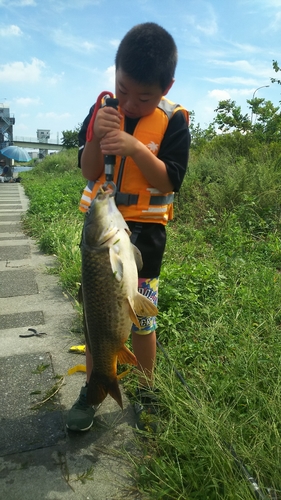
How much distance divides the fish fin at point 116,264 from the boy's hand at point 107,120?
51 cm

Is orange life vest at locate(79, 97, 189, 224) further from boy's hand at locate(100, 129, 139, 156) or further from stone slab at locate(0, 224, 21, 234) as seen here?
stone slab at locate(0, 224, 21, 234)

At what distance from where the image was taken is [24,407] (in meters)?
2.46

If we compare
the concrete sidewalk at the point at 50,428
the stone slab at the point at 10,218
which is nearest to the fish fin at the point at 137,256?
the concrete sidewalk at the point at 50,428

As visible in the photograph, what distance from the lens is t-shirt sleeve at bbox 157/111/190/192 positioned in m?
2.02

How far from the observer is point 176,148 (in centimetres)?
204

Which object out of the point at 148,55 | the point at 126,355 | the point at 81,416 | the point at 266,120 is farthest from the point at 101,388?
the point at 266,120

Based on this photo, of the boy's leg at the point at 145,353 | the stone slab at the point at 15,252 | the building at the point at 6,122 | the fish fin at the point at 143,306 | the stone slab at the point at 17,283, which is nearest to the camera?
the fish fin at the point at 143,306

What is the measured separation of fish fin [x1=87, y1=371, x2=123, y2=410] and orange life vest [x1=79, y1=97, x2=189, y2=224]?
0.83m

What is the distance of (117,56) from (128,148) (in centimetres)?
46

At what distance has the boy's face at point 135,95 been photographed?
1.78m

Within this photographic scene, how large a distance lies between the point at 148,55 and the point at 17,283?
11.7 ft

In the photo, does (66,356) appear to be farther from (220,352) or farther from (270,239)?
(270,239)

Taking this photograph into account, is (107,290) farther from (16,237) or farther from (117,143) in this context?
(16,237)

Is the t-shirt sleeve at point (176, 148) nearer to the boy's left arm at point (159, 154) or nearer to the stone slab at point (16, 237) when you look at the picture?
the boy's left arm at point (159, 154)
